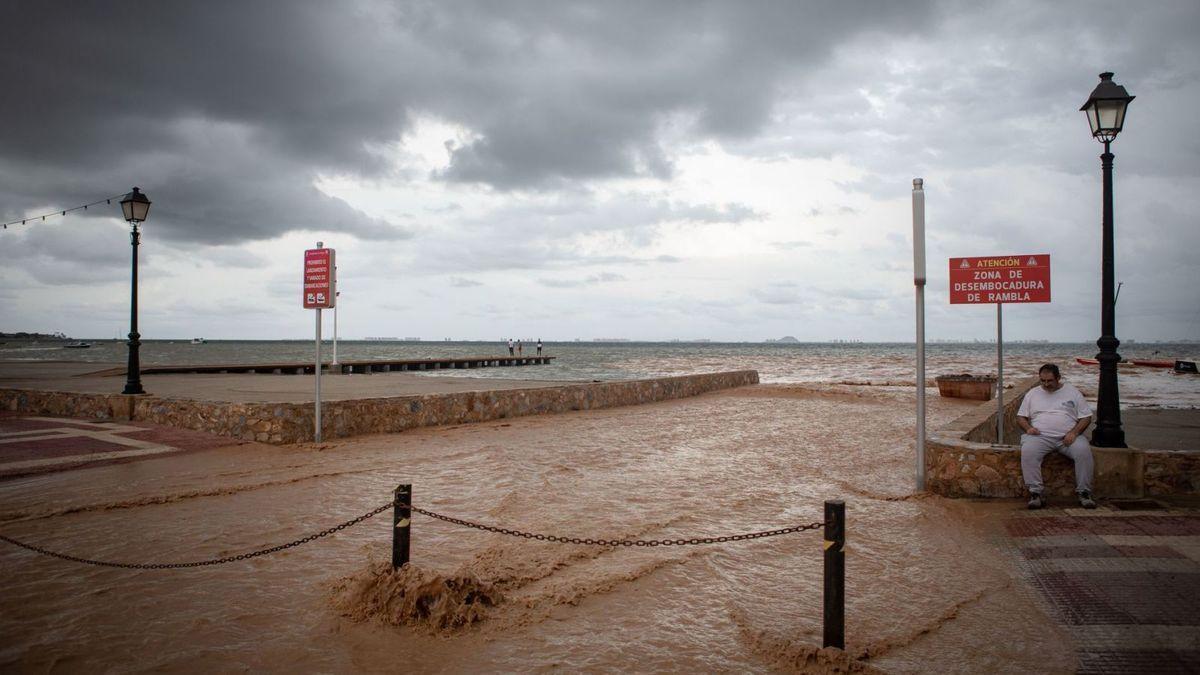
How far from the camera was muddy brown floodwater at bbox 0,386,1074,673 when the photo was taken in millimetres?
3697

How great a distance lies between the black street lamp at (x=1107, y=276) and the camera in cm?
705

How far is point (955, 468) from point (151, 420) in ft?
43.7

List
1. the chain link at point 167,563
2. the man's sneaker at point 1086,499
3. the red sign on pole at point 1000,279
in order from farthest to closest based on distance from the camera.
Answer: the red sign on pole at point 1000,279 < the man's sneaker at point 1086,499 < the chain link at point 167,563

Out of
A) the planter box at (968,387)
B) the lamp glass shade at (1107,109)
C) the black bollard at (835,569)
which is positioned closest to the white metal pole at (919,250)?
the lamp glass shade at (1107,109)

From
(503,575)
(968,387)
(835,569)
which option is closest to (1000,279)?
(835,569)

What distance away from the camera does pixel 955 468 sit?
7.22m

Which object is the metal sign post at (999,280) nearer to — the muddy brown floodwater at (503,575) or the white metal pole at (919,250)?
the white metal pole at (919,250)

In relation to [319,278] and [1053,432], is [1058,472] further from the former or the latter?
[319,278]

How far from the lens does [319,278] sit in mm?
9750

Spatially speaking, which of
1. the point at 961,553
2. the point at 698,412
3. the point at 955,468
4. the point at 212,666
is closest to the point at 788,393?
the point at 698,412

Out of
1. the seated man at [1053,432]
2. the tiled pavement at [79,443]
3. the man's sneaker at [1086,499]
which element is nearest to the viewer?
the man's sneaker at [1086,499]

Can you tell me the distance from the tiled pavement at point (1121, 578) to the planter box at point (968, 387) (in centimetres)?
1576

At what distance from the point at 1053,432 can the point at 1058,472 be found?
0.52 meters

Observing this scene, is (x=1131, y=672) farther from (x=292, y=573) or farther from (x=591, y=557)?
(x=292, y=573)
